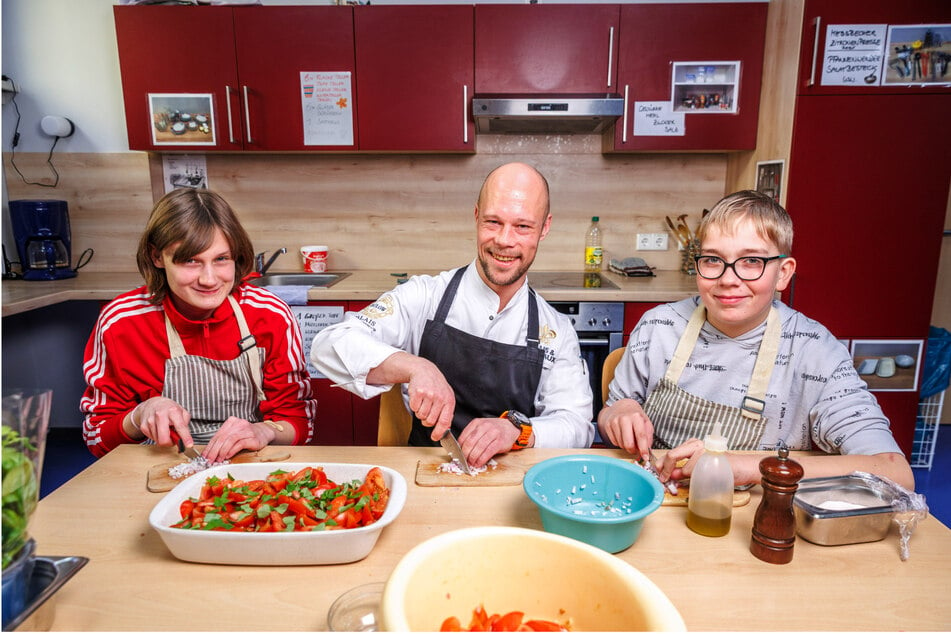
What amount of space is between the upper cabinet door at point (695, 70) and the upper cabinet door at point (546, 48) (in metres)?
0.09

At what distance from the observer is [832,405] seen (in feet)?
4.07

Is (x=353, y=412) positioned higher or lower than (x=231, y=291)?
lower

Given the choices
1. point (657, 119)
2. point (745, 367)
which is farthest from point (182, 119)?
point (745, 367)

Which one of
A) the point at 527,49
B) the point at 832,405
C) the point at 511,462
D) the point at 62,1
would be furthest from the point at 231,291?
the point at 62,1

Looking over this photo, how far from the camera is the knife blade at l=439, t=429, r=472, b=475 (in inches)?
44.6

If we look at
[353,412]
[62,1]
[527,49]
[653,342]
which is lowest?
[353,412]

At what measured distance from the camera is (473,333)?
1.62 meters

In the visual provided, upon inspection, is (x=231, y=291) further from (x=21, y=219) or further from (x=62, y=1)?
(x=62, y=1)

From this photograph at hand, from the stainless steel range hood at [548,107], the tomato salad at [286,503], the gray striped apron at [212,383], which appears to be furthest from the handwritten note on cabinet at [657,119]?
the tomato salad at [286,503]

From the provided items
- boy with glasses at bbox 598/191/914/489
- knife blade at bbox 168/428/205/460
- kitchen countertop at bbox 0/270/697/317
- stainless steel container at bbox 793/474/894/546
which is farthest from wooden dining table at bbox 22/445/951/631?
kitchen countertop at bbox 0/270/697/317

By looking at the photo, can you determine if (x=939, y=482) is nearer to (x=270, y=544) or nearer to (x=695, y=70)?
(x=695, y=70)

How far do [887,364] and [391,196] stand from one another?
255 centimetres

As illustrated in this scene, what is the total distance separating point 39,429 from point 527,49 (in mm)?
2576

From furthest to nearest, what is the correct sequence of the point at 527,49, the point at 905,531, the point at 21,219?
the point at 21,219 → the point at 527,49 → the point at 905,531
